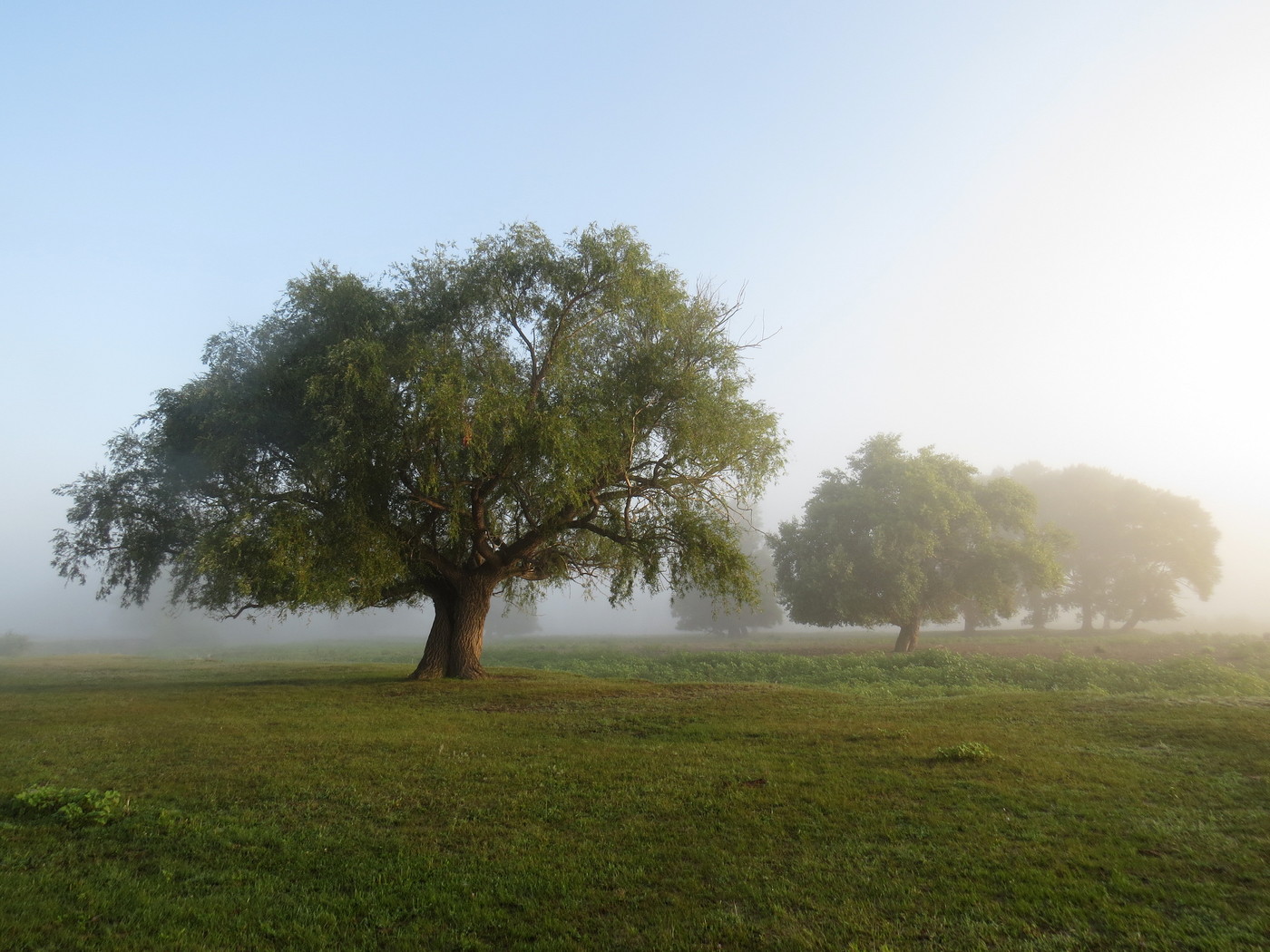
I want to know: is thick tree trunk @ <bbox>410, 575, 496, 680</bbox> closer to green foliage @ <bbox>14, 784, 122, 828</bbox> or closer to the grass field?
the grass field

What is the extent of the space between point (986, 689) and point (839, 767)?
530 inches

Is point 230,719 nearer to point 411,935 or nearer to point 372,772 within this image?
point 372,772

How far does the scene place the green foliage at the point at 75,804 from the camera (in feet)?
24.9

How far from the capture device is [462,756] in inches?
436

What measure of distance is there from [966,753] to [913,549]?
1157 inches

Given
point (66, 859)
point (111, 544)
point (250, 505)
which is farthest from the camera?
point (111, 544)

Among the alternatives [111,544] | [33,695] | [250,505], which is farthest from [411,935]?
[111,544]

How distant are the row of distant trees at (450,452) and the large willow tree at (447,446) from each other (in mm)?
68

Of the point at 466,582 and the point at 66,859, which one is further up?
the point at 466,582

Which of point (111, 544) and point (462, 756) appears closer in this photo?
point (462, 756)

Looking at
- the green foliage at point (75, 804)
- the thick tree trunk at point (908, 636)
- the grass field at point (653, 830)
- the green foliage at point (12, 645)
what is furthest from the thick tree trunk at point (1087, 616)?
the green foliage at point (12, 645)

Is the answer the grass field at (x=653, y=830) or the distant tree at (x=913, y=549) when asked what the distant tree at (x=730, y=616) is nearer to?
the distant tree at (x=913, y=549)

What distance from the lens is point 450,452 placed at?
18.5 metres

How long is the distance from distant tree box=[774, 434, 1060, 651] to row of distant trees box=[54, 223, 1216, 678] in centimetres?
1898
